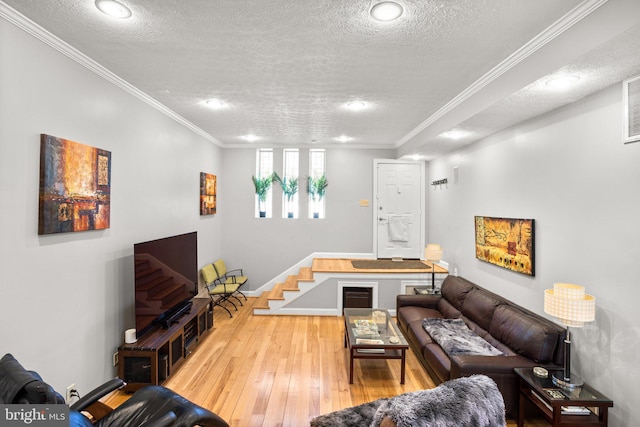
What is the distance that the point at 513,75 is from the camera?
7.72 ft

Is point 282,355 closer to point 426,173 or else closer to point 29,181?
point 29,181

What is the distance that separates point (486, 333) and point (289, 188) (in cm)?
401

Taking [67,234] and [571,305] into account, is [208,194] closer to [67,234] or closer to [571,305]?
[67,234]

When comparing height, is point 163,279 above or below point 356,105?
below

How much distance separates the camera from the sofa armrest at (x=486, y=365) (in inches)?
95.3

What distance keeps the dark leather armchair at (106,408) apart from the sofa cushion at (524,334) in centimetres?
253

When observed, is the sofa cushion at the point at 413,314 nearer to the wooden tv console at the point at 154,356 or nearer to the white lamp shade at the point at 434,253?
the white lamp shade at the point at 434,253

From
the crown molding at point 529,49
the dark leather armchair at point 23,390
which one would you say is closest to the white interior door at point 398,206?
the crown molding at point 529,49

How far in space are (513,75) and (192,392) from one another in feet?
13.0

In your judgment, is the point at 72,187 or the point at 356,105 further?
the point at 356,105

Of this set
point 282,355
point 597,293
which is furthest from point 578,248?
point 282,355

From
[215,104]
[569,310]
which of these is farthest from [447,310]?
[215,104]

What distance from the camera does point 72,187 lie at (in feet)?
7.55

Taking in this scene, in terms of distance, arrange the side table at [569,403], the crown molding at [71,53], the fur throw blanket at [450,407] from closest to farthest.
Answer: the fur throw blanket at [450,407] < the crown molding at [71,53] < the side table at [569,403]
